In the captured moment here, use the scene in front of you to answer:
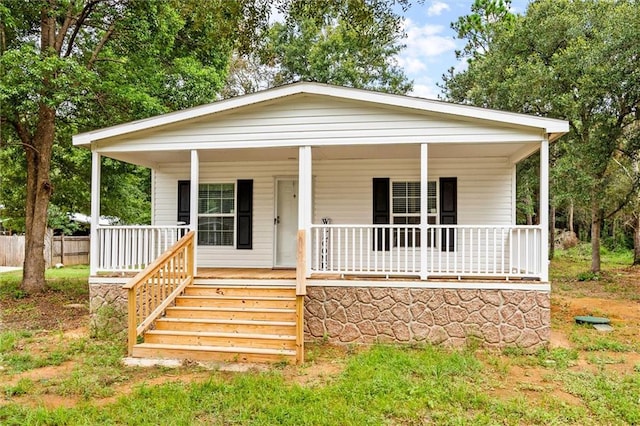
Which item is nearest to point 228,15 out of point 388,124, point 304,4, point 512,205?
point 304,4

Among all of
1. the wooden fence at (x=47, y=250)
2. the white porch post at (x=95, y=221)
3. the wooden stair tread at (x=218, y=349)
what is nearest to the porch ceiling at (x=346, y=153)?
the white porch post at (x=95, y=221)

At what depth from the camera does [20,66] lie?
326 inches

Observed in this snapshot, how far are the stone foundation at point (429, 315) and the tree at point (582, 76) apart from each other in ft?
25.5

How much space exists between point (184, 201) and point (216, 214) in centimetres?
73

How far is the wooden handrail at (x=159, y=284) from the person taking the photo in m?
5.96

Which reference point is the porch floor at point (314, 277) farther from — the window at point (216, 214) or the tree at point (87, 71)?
the tree at point (87, 71)

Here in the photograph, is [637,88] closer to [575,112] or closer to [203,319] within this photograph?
[575,112]

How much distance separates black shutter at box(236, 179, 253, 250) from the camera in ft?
29.6

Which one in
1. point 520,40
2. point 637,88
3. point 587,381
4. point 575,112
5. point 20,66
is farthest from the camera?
point 520,40

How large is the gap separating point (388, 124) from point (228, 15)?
4.15m

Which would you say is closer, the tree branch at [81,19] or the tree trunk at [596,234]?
the tree branch at [81,19]

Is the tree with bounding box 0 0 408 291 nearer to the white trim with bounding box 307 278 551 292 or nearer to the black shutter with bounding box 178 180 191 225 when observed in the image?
the black shutter with bounding box 178 180 191 225

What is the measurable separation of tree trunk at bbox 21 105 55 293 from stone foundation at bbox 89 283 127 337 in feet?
14.9

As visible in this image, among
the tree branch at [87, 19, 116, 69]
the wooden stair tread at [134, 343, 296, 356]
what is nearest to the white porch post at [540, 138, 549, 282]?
the wooden stair tread at [134, 343, 296, 356]
